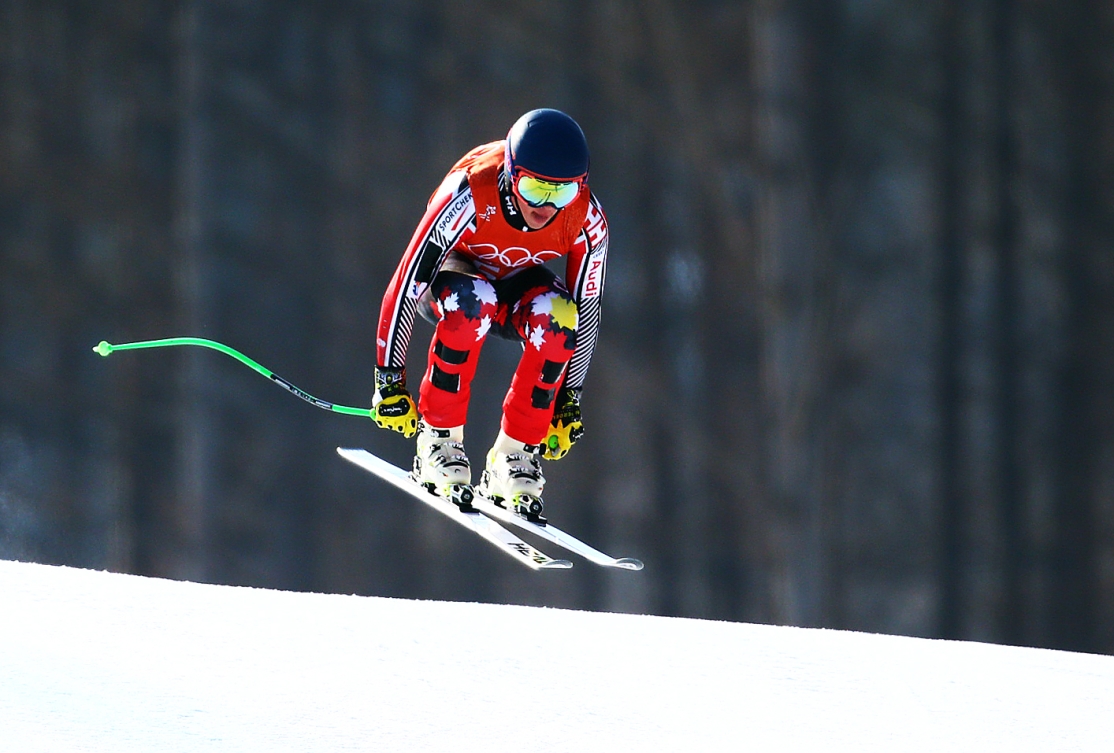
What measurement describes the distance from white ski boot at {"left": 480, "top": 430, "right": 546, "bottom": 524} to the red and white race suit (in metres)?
0.04

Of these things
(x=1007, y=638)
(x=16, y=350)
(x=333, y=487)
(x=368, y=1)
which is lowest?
(x=1007, y=638)

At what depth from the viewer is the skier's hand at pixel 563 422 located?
4266 mm

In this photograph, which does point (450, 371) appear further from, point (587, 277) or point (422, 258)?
point (587, 277)

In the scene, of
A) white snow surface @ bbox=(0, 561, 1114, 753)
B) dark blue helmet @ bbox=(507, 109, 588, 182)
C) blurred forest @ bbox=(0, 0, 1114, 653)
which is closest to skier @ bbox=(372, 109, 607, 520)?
dark blue helmet @ bbox=(507, 109, 588, 182)

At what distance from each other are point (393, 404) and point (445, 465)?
0.27 metres

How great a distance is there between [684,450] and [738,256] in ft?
3.34

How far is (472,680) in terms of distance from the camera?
125 inches

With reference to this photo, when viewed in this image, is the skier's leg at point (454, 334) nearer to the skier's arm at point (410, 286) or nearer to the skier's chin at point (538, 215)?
the skier's arm at point (410, 286)

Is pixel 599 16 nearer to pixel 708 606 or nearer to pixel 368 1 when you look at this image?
pixel 368 1

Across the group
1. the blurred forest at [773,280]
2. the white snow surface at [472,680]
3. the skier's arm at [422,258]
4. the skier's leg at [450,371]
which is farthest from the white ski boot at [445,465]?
the blurred forest at [773,280]

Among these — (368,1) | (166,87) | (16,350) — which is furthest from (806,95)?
(16,350)

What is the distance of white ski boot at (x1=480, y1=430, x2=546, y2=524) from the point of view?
4207mm

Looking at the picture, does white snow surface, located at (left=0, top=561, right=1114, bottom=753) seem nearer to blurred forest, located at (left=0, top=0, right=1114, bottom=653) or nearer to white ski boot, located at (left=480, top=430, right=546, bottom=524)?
white ski boot, located at (left=480, top=430, right=546, bottom=524)

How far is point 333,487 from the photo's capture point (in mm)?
7297
